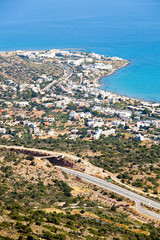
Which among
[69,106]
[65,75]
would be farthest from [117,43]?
[69,106]

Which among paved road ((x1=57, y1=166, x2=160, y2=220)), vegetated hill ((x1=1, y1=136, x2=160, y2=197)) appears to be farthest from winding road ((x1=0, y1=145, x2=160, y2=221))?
vegetated hill ((x1=1, y1=136, x2=160, y2=197))

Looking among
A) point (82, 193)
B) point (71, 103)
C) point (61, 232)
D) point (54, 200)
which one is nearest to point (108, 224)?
point (61, 232)

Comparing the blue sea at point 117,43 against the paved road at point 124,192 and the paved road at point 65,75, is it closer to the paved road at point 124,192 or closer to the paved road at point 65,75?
the paved road at point 65,75

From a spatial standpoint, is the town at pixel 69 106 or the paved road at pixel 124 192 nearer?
the paved road at pixel 124 192

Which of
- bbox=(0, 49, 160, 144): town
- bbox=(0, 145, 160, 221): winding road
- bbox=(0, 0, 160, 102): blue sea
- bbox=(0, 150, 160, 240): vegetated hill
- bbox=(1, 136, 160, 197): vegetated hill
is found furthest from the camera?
bbox=(0, 0, 160, 102): blue sea

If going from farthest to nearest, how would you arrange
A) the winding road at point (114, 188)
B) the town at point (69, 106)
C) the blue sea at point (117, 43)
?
the blue sea at point (117, 43)
the town at point (69, 106)
the winding road at point (114, 188)

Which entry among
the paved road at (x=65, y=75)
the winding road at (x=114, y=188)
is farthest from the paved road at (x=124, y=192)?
the paved road at (x=65, y=75)

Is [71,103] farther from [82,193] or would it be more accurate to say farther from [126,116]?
[82,193]

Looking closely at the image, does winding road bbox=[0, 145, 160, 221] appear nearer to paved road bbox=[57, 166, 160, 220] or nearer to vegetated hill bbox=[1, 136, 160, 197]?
paved road bbox=[57, 166, 160, 220]
